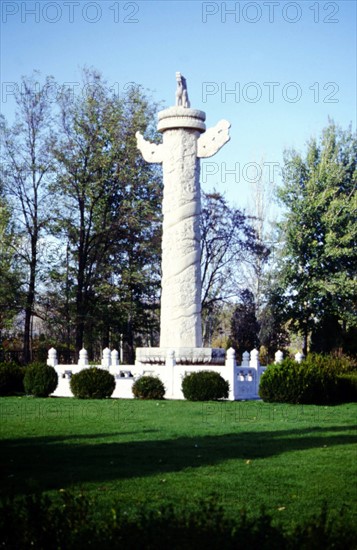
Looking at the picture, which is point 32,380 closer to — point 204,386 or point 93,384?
point 93,384

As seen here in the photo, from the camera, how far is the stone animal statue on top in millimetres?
25188

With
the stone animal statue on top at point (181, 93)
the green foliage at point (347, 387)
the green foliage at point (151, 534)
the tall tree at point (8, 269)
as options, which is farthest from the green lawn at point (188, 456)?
the tall tree at point (8, 269)

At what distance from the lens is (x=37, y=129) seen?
1420 inches

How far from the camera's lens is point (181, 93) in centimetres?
2528

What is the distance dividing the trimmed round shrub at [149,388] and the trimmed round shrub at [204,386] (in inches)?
35.2

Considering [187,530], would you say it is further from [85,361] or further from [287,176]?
Result: [287,176]

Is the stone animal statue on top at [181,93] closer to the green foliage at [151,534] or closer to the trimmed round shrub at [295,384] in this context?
the trimmed round shrub at [295,384]

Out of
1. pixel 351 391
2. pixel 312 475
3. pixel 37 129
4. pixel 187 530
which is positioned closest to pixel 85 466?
pixel 312 475

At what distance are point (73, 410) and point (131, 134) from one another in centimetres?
2062

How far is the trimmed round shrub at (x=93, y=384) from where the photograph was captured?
877 inches

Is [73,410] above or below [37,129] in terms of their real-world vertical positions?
below

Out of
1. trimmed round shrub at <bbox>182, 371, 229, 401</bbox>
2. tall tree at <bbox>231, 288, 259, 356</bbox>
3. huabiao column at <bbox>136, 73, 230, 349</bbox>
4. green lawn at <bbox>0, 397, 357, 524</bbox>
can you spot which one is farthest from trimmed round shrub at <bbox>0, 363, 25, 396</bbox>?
tall tree at <bbox>231, 288, 259, 356</bbox>

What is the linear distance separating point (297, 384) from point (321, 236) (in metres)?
18.7

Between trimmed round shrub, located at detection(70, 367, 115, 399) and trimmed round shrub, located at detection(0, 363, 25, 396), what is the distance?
9.23 feet
